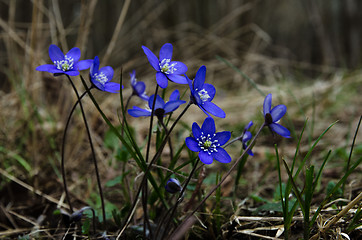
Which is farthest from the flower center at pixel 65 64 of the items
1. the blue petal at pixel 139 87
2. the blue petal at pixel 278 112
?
the blue petal at pixel 278 112

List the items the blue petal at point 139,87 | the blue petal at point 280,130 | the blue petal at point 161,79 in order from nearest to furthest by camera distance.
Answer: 1. the blue petal at point 161,79
2. the blue petal at point 280,130
3. the blue petal at point 139,87

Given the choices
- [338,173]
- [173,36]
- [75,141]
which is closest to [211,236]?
[338,173]

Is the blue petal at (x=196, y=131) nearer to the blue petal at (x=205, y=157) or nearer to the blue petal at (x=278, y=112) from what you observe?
the blue petal at (x=205, y=157)

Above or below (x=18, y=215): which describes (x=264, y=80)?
below

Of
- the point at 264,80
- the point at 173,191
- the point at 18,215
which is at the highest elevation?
the point at 173,191

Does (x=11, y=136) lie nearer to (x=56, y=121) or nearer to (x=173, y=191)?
(x=56, y=121)

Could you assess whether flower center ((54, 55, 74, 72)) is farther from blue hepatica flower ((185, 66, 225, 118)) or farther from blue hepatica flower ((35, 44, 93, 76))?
blue hepatica flower ((185, 66, 225, 118))

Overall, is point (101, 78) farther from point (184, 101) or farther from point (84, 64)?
point (184, 101)
